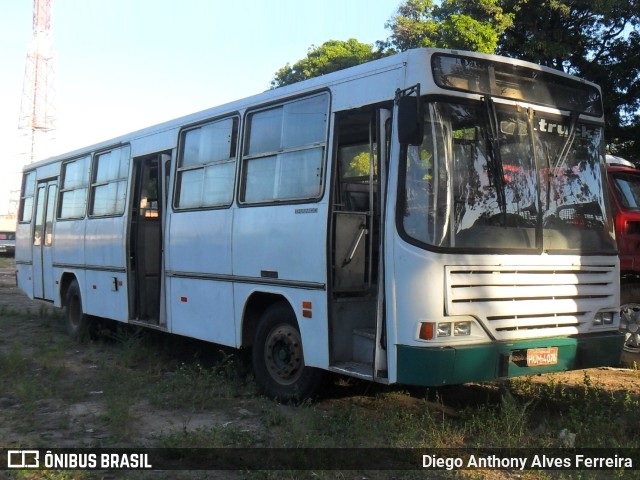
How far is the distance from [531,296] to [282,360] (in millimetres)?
2553

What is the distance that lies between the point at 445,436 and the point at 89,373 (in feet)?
16.4

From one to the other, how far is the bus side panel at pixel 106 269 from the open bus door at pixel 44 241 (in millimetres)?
1769

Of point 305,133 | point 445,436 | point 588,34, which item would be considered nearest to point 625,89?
point 588,34

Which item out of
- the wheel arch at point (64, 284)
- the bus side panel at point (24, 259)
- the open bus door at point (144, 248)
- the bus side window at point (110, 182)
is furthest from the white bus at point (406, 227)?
the bus side panel at point (24, 259)

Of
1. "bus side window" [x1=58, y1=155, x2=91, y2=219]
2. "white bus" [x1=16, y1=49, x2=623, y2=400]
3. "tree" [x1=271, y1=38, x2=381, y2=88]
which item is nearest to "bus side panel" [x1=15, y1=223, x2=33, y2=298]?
"bus side window" [x1=58, y1=155, x2=91, y2=219]

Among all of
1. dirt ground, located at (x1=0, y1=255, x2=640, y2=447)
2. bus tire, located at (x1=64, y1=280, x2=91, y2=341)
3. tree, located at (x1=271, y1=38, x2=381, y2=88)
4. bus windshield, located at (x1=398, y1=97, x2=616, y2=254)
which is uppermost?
tree, located at (x1=271, y1=38, x2=381, y2=88)

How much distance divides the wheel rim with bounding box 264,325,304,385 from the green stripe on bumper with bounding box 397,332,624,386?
1565 mm

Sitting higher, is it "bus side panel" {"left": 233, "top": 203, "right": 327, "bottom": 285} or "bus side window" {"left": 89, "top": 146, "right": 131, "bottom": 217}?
"bus side window" {"left": 89, "top": 146, "right": 131, "bottom": 217}

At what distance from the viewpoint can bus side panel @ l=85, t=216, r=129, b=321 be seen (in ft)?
30.7

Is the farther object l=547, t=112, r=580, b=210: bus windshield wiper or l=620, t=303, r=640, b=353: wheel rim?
l=620, t=303, r=640, b=353: wheel rim

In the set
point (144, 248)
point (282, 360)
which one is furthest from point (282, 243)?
point (144, 248)

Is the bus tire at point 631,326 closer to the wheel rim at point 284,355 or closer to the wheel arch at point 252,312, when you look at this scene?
the wheel rim at point 284,355

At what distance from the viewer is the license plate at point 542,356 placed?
539 cm

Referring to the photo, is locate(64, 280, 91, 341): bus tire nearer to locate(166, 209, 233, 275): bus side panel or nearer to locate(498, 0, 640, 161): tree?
locate(166, 209, 233, 275): bus side panel
